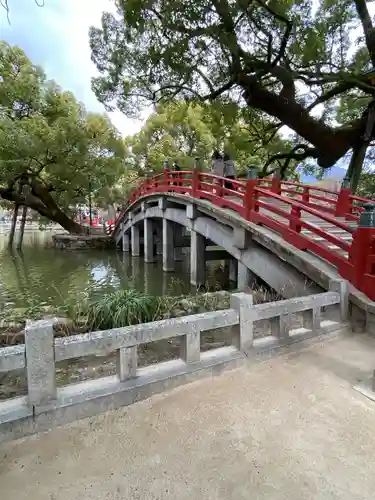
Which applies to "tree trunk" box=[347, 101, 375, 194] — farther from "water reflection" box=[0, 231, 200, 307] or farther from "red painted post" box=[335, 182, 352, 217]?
"water reflection" box=[0, 231, 200, 307]

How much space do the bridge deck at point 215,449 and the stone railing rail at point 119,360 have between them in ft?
0.33

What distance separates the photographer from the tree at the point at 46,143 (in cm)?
1588

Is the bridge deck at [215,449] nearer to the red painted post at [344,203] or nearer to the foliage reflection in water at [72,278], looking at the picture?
the foliage reflection in water at [72,278]

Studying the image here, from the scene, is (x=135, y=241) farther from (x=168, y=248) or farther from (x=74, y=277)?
(x=74, y=277)

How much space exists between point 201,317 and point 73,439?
1431mm

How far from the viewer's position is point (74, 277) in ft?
39.7

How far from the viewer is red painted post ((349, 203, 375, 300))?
4527mm

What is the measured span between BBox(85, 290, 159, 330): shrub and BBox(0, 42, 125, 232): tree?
43.7 ft

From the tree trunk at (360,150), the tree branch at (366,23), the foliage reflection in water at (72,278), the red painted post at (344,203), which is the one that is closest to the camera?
the red painted post at (344,203)

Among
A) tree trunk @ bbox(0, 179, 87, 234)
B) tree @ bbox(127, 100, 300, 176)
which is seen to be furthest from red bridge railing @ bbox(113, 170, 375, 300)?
tree trunk @ bbox(0, 179, 87, 234)

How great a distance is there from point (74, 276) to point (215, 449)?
36.3ft

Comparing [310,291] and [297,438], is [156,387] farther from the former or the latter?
[310,291]

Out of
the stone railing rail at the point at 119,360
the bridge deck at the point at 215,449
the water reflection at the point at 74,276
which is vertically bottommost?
the water reflection at the point at 74,276

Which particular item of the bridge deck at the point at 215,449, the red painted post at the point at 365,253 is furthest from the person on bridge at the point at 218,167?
the bridge deck at the point at 215,449
